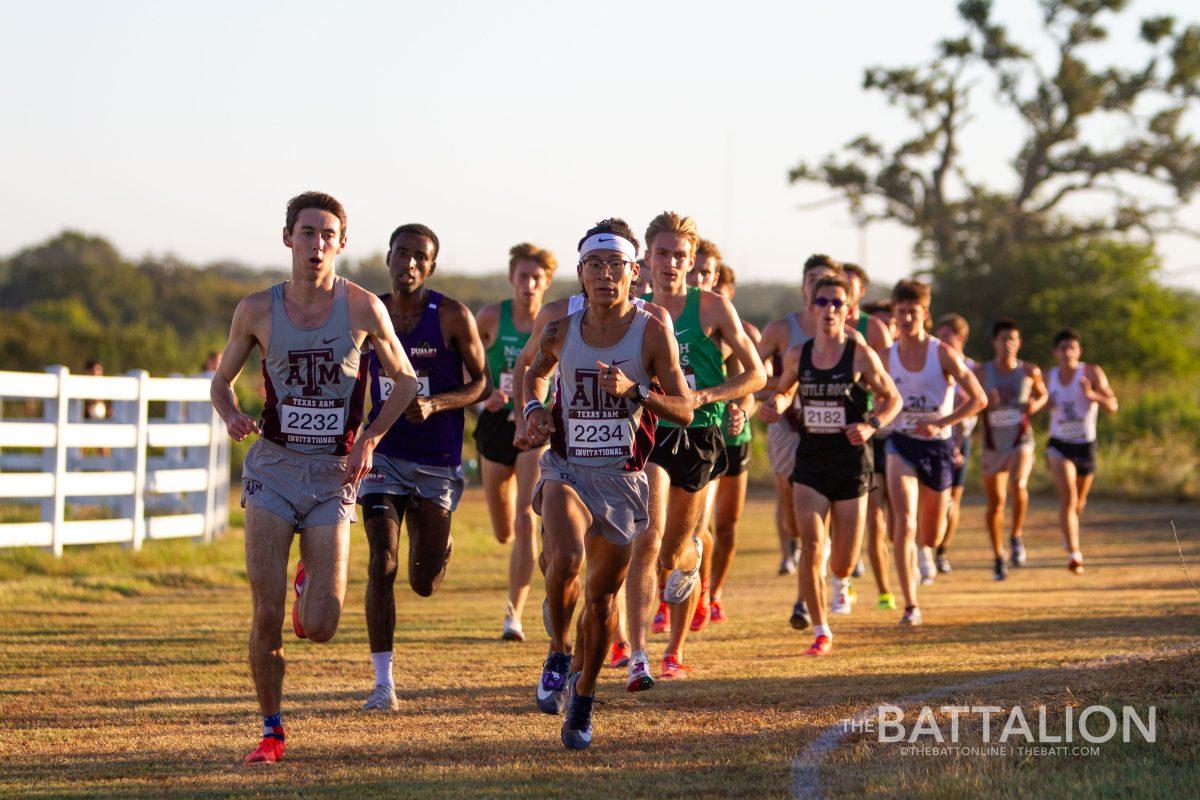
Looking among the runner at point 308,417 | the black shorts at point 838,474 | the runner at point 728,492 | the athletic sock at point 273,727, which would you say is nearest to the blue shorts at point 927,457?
the runner at point 728,492

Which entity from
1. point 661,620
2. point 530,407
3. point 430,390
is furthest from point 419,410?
point 661,620

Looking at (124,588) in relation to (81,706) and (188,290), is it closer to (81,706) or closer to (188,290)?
(81,706)

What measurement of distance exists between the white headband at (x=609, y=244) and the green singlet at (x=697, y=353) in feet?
6.70

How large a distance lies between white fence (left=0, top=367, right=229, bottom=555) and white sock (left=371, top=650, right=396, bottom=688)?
7.17 metres

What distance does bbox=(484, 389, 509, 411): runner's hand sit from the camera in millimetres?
11102

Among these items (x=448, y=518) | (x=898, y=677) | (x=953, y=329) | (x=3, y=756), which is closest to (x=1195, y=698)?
(x=898, y=677)

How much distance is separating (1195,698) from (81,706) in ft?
17.4

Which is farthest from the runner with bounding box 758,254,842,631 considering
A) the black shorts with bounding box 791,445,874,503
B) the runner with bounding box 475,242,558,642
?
the runner with bounding box 475,242,558,642

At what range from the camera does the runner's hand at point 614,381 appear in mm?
7055

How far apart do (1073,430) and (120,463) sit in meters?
9.67

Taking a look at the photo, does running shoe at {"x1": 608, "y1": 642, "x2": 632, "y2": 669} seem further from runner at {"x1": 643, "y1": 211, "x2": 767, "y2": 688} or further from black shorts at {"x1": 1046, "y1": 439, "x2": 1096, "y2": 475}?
black shorts at {"x1": 1046, "y1": 439, "x2": 1096, "y2": 475}

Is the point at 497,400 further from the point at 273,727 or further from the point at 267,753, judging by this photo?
the point at 267,753

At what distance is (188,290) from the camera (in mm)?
105500

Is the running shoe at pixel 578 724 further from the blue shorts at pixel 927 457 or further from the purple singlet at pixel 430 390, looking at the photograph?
the blue shorts at pixel 927 457
